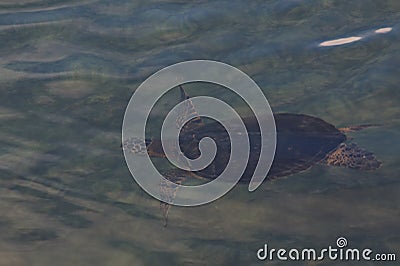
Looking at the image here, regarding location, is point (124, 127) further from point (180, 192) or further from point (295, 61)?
point (295, 61)

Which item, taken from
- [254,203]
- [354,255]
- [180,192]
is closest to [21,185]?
[180,192]

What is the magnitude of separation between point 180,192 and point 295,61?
199 cm

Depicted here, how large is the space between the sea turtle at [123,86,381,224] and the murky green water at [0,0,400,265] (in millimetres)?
120

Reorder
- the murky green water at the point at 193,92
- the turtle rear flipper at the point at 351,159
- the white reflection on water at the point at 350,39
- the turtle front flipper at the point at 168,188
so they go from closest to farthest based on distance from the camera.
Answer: the murky green water at the point at 193,92
the turtle front flipper at the point at 168,188
the turtle rear flipper at the point at 351,159
the white reflection on water at the point at 350,39

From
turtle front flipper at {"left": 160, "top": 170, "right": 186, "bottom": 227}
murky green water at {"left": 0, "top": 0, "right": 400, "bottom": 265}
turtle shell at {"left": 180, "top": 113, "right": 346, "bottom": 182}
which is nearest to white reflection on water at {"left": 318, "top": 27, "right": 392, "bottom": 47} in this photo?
murky green water at {"left": 0, "top": 0, "right": 400, "bottom": 265}

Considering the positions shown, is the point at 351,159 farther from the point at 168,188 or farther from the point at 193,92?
the point at 193,92

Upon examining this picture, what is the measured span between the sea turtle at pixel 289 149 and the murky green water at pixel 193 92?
0.12 m

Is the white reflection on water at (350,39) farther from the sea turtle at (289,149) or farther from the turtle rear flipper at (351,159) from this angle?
the turtle rear flipper at (351,159)

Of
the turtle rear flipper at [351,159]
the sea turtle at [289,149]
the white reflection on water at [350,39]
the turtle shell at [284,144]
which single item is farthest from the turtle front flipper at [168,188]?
the white reflection on water at [350,39]

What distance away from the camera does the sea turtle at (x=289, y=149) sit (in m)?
4.27

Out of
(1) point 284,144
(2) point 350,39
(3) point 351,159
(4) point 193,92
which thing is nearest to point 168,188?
(1) point 284,144

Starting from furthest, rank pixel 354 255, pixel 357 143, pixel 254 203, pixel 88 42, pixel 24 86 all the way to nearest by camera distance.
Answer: pixel 88 42 → pixel 24 86 → pixel 357 143 → pixel 254 203 → pixel 354 255

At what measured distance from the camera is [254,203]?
167 inches

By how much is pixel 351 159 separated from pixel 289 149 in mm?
537
